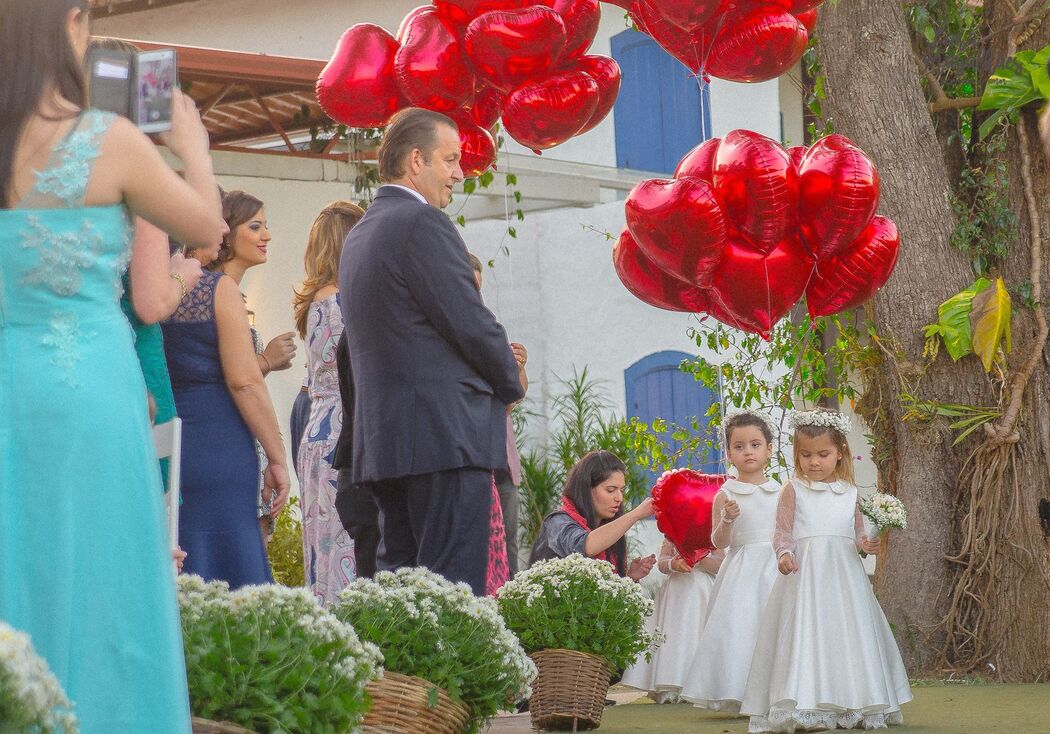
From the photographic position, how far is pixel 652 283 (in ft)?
19.9

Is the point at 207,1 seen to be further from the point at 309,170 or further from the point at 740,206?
the point at 740,206

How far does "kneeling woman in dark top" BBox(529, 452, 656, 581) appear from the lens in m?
6.88

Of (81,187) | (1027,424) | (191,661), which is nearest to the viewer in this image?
(81,187)

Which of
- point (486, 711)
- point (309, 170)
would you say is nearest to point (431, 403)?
point (486, 711)

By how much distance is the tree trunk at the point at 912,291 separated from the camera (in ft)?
24.1

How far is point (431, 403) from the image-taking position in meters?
4.00

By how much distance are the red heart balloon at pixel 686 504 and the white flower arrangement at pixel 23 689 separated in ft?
16.4

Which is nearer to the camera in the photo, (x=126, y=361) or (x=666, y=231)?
(x=126, y=361)

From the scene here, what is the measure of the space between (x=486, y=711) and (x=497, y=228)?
10.1 m

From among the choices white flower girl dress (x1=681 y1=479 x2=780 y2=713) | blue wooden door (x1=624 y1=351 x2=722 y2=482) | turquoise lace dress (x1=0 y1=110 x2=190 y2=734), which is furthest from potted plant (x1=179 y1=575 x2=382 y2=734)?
blue wooden door (x1=624 y1=351 x2=722 y2=482)

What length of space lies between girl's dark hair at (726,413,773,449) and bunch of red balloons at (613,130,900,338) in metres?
0.99

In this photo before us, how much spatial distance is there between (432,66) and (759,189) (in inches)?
51.0

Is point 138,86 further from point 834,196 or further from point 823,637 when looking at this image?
point 823,637

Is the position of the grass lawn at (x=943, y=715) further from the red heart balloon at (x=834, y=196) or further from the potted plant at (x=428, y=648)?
the potted plant at (x=428, y=648)
